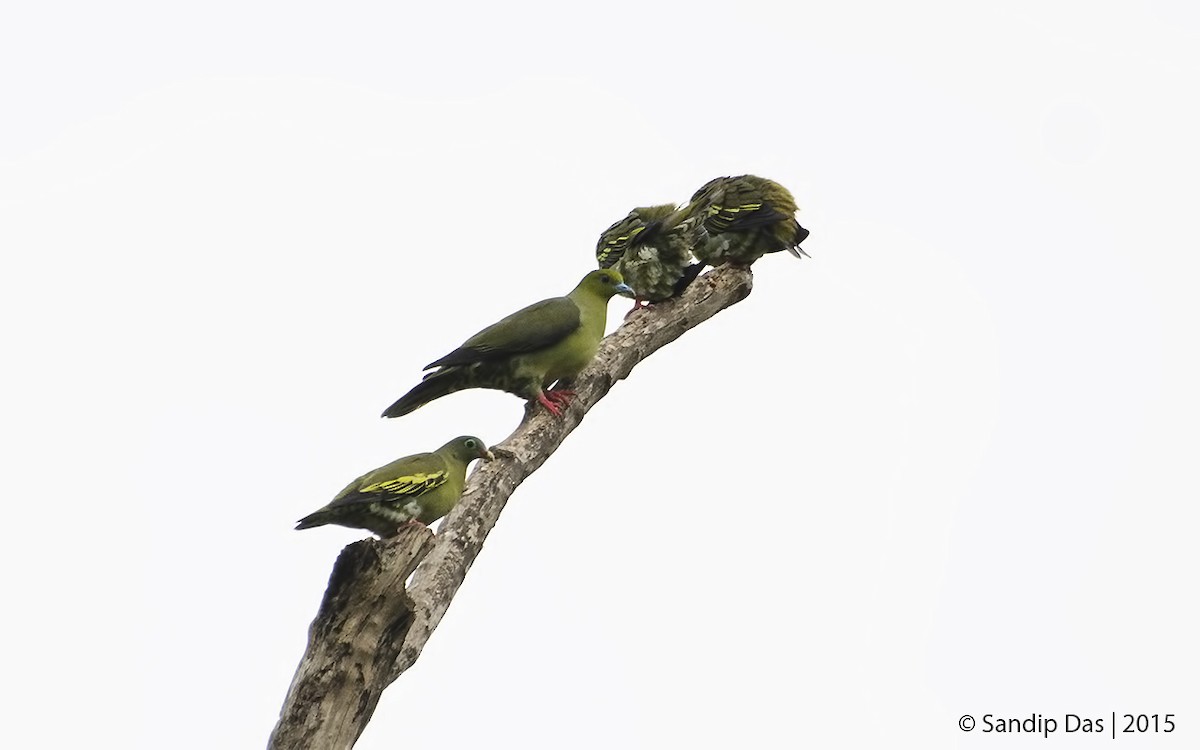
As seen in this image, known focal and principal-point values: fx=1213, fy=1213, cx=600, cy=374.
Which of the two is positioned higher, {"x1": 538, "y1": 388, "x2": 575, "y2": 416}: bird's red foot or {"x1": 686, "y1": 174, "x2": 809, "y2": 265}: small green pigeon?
{"x1": 686, "y1": 174, "x2": 809, "y2": 265}: small green pigeon

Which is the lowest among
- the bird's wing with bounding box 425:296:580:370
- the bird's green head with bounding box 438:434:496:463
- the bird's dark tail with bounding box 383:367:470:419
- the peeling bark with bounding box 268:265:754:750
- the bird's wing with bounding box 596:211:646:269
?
the peeling bark with bounding box 268:265:754:750

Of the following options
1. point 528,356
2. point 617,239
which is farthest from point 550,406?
point 617,239

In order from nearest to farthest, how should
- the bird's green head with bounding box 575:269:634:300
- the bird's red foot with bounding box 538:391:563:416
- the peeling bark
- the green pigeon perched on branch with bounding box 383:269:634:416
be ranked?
the peeling bark
the green pigeon perched on branch with bounding box 383:269:634:416
the bird's red foot with bounding box 538:391:563:416
the bird's green head with bounding box 575:269:634:300

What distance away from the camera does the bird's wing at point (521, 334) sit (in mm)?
7238

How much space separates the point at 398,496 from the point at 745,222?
→ 435 cm

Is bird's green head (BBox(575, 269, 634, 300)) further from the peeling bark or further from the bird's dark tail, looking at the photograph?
the peeling bark

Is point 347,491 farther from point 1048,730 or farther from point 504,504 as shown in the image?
point 1048,730

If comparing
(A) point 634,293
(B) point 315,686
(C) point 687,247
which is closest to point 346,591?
(B) point 315,686

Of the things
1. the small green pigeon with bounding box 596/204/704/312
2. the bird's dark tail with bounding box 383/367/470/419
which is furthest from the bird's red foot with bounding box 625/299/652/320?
the bird's dark tail with bounding box 383/367/470/419

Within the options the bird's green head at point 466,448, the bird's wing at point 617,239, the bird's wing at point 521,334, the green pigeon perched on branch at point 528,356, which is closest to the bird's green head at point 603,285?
the green pigeon perched on branch at point 528,356

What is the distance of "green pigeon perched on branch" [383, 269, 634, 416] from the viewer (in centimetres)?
718

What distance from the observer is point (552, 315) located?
24.8 feet

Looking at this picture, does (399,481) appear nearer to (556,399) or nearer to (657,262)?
(556,399)

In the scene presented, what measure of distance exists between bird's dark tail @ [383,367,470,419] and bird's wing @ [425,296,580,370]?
7 centimetres
